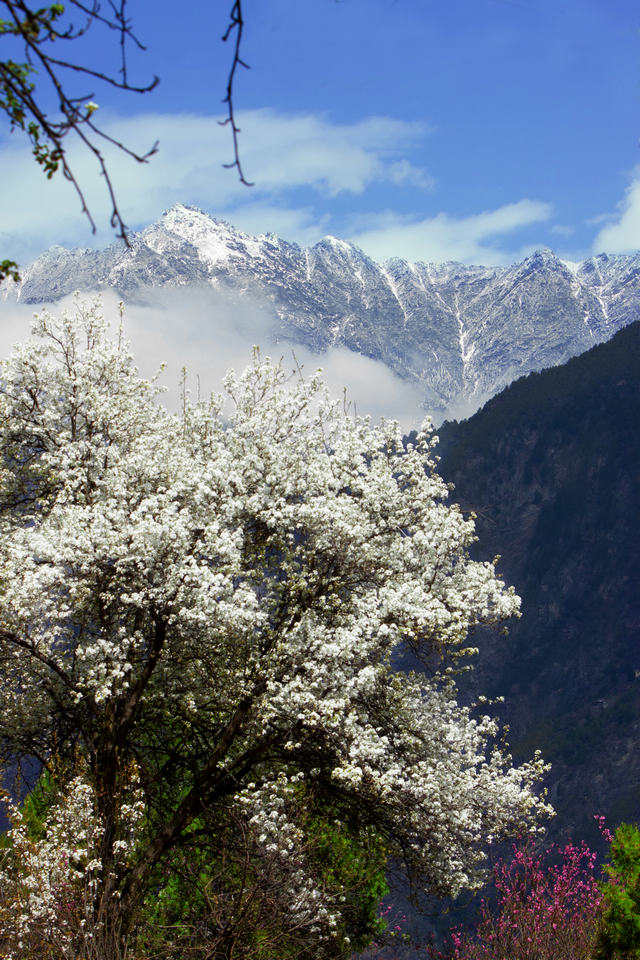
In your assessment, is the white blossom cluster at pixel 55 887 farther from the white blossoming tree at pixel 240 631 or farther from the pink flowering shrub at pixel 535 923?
the pink flowering shrub at pixel 535 923

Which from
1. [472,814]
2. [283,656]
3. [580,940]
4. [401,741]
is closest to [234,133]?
[283,656]

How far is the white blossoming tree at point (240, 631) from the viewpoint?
1468 cm

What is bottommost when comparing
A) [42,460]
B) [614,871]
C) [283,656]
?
[614,871]

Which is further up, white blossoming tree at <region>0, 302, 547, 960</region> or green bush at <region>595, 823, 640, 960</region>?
white blossoming tree at <region>0, 302, 547, 960</region>

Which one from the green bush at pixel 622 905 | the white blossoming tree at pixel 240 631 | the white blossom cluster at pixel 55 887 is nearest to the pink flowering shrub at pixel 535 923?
the white blossoming tree at pixel 240 631

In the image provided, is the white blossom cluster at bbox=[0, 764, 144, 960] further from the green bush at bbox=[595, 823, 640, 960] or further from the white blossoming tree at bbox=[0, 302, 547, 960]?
the green bush at bbox=[595, 823, 640, 960]

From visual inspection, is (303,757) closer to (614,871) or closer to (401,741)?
(401,741)

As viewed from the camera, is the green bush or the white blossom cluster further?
the green bush

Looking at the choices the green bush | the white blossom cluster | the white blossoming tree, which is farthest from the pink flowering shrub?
the white blossom cluster

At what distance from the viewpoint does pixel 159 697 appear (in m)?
17.2

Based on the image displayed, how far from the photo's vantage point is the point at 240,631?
15766 millimetres

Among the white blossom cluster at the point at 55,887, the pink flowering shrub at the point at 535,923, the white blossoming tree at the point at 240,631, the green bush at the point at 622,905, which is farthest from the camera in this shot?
the pink flowering shrub at the point at 535,923

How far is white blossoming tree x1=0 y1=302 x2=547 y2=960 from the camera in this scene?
1468 cm

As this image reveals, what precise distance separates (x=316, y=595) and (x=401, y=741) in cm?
350
